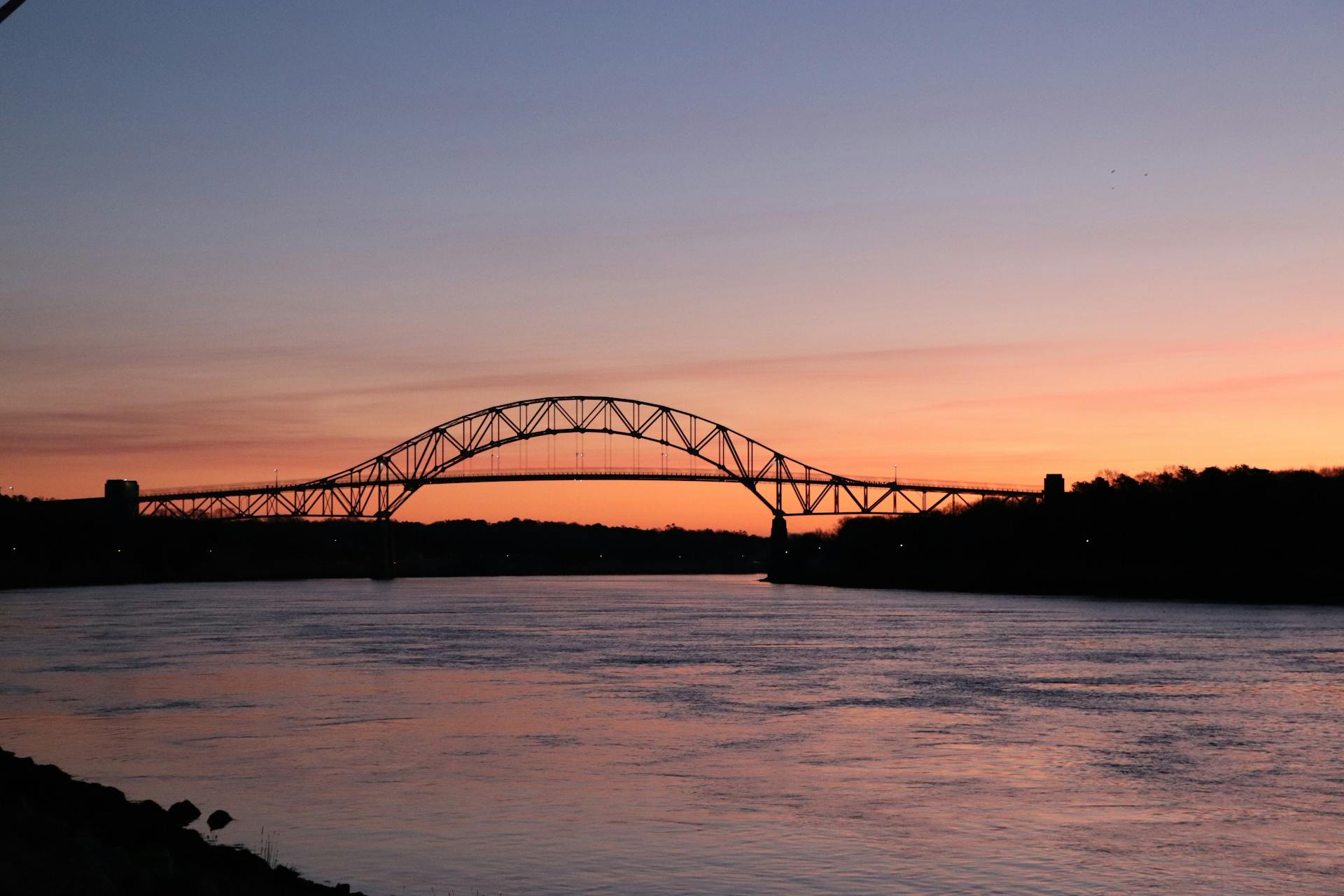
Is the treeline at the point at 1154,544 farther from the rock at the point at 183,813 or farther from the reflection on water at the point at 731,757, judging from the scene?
the rock at the point at 183,813

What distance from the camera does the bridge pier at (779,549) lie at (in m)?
138

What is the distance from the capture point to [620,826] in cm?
1416

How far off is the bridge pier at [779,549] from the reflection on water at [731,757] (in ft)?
310

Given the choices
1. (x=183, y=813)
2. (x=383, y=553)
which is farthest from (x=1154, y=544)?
(x=183, y=813)

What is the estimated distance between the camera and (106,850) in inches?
397

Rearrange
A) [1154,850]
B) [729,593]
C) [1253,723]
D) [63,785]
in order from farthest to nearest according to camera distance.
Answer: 1. [729,593]
2. [1253,723]
3. [63,785]
4. [1154,850]

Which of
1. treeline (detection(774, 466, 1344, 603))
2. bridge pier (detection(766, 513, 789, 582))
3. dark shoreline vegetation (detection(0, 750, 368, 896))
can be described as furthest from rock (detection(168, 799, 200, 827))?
bridge pier (detection(766, 513, 789, 582))

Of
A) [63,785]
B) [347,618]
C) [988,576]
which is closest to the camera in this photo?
[63,785]

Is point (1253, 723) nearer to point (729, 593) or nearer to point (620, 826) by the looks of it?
point (620, 826)

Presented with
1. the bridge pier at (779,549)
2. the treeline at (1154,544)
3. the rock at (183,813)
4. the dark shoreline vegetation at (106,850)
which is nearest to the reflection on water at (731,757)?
the rock at (183,813)

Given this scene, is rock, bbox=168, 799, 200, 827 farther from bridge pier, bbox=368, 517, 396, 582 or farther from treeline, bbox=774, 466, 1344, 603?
bridge pier, bbox=368, 517, 396, 582

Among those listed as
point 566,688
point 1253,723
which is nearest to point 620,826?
point 1253,723

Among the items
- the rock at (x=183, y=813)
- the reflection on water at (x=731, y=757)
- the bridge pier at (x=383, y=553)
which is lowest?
the reflection on water at (x=731, y=757)

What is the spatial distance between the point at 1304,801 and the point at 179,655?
94.7ft
